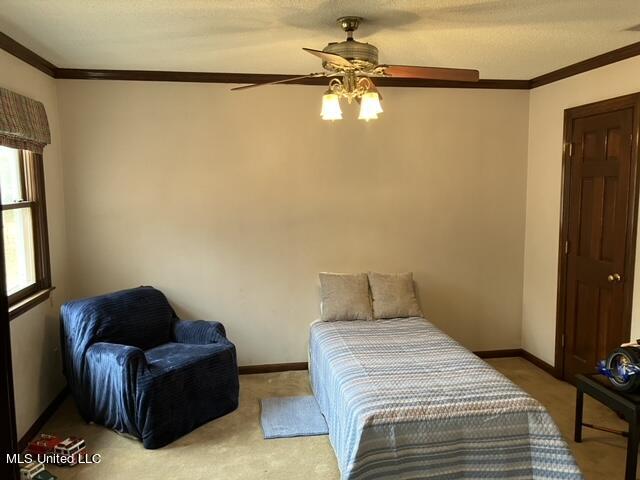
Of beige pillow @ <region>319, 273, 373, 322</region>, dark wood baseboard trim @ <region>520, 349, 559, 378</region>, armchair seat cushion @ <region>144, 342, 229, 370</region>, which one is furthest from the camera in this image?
dark wood baseboard trim @ <region>520, 349, 559, 378</region>

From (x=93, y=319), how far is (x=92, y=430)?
724 millimetres

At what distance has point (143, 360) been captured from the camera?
3094mm

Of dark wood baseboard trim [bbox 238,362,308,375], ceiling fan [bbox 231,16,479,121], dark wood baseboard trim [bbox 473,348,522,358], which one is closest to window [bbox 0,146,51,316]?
dark wood baseboard trim [bbox 238,362,308,375]

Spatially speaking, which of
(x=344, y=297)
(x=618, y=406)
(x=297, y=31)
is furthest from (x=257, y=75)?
(x=618, y=406)

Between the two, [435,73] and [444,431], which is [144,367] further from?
[435,73]

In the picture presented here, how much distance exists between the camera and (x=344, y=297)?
400cm

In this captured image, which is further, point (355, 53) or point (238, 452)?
point (238, 452)

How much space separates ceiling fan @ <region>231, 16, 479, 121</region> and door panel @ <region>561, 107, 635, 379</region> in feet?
5.21

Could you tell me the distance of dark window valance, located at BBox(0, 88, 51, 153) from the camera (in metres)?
2.84

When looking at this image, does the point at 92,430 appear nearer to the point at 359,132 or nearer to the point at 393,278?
the point at 393,278

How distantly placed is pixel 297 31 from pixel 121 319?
2.26 m

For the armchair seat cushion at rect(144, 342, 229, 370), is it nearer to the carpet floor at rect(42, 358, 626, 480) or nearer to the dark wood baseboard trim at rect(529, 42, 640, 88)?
the carpet floor at rect(42, 358, 626, 480)

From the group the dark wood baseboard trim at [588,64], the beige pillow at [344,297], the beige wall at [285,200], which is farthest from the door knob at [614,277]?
the beige pillow at [344,297]

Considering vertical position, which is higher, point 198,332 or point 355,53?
point 355,53
